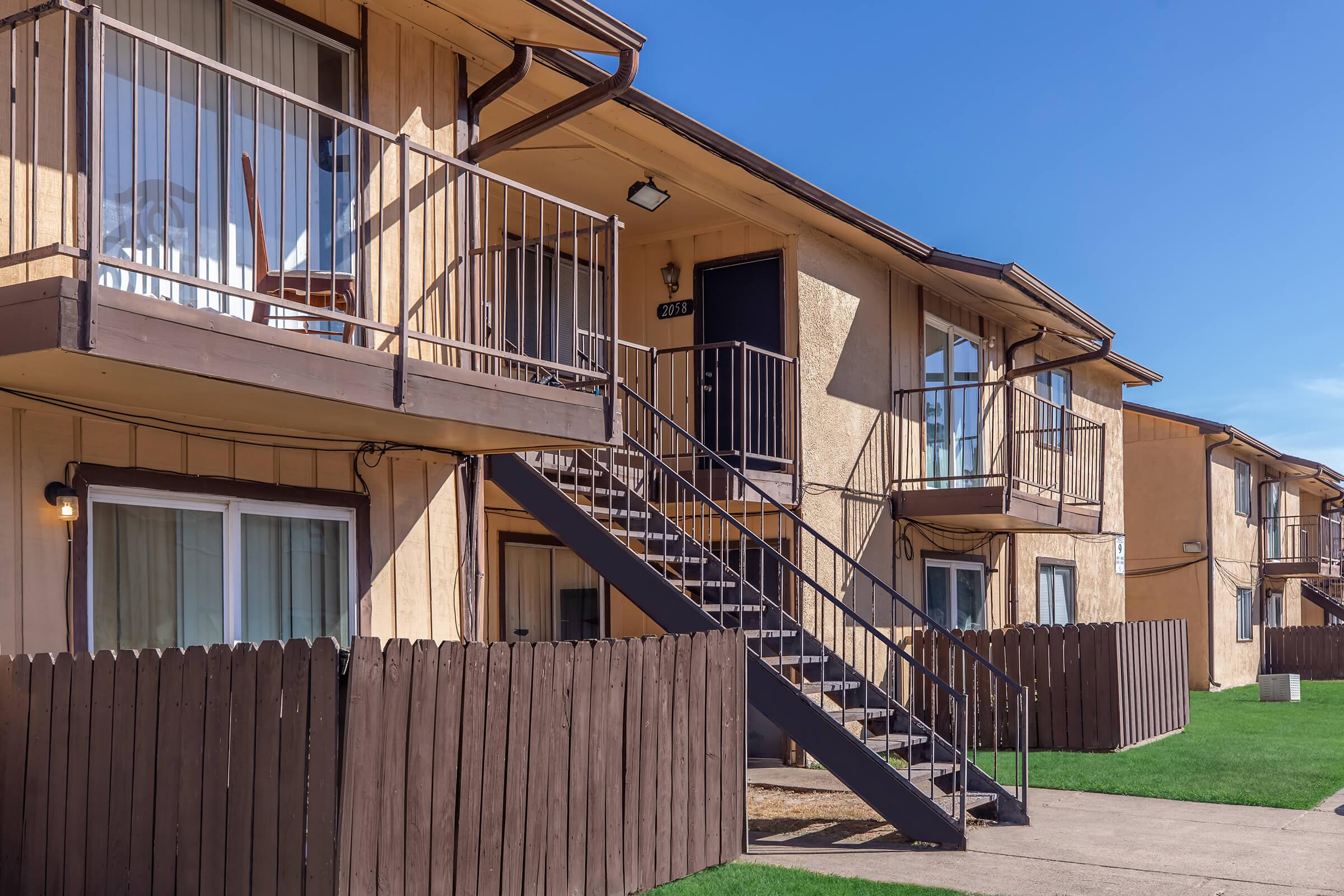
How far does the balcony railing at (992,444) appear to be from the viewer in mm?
14609

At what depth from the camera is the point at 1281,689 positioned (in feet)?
64.5

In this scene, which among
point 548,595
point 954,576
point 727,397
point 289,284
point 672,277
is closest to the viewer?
point 289,284

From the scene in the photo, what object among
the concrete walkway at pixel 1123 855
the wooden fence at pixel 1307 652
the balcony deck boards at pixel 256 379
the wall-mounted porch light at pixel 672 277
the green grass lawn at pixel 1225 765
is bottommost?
the wooden fence at pixel 1307 652

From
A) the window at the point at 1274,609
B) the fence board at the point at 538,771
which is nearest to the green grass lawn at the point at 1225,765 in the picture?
the fence board at the point at 538,771

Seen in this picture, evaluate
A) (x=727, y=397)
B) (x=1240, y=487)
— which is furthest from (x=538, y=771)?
(x=1240, y=487)

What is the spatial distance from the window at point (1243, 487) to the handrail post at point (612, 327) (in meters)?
23.1

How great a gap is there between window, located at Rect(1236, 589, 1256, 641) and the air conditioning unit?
23.2 feet

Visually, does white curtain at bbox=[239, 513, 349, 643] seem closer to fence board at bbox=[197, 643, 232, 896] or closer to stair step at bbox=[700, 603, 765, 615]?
fence board at bbox=[197, 643, 232, 896]

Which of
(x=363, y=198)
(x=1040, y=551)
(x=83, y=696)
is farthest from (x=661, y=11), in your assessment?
(x=83, y=696)

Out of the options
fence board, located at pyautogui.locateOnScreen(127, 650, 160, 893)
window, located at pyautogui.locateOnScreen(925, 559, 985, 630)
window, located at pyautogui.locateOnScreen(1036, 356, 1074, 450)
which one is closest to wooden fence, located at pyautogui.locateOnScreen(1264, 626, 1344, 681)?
window, located at pyautogui.locateOnScreen(1036, 356, 1074, 450)

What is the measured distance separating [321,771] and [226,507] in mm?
2619

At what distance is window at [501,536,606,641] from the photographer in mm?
12297

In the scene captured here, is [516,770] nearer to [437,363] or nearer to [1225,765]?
[437,363]

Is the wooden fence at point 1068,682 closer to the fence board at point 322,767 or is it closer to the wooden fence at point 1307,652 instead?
the fence board at point 322,767
